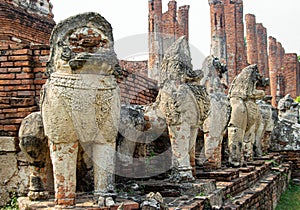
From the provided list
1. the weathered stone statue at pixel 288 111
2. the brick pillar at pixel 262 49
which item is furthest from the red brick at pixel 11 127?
the brick pillar at pixel 262 49

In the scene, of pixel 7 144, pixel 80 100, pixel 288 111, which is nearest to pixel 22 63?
pixel 7 144

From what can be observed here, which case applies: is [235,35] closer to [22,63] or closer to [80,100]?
[22,63]

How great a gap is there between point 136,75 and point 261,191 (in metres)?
2.59

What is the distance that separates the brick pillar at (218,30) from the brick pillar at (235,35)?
0.40m

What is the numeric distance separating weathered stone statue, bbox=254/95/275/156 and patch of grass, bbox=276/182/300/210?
3.41 feet

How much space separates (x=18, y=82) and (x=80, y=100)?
163 centimetres

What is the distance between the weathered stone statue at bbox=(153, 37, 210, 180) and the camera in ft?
16.1

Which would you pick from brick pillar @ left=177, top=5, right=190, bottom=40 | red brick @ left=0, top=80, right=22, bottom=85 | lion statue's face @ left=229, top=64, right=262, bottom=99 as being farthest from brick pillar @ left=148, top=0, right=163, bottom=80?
red brick @ left=0, top=80, right=22, bottom=85

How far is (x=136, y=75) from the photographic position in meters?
6.98

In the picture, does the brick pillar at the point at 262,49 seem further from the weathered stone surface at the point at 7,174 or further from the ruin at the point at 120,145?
the weathered stone surface at the point at 7,174

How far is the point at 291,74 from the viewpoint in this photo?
2133cm

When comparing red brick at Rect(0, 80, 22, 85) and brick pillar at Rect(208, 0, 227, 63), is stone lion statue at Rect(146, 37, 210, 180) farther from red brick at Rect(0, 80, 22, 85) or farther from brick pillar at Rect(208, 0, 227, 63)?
brick pillar at Rect(208, 0, 227, 63)

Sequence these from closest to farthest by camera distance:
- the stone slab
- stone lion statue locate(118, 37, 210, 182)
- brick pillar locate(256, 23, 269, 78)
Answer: the stone slab, stone lion statue locate(118, 37, 210, 182), brick pillar locate(256, 23, 269, 78)

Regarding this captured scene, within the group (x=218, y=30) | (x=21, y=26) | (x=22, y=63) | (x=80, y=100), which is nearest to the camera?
(x=80, y=100)
